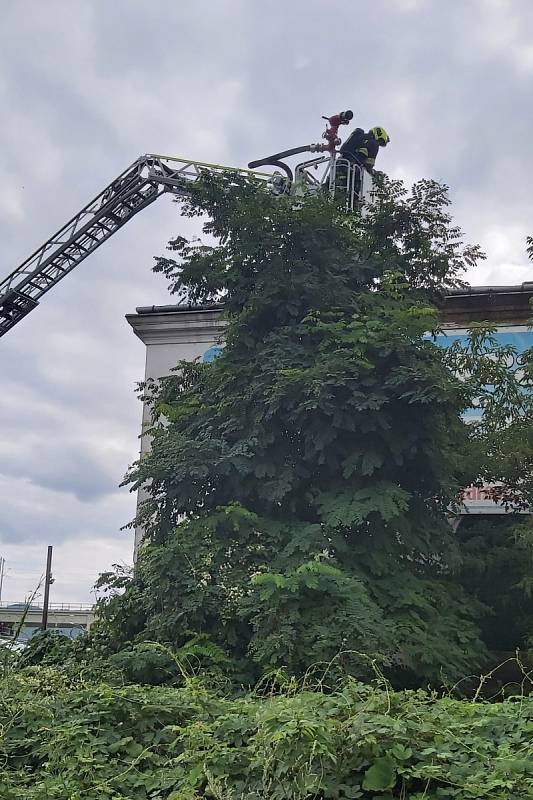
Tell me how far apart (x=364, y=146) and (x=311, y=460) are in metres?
8.59

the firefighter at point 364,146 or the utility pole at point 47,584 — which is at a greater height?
the firefighter at point 364,146

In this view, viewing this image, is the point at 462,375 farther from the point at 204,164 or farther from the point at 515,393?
the point at 204,164

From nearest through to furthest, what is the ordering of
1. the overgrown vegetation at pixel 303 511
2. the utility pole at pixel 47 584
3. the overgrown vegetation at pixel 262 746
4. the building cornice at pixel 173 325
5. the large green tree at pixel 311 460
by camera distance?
the overgrown vegetation at pixel 262 746
the overgrown vegetation at pixel 303 511
the large green tree at pixel 311 460
the building cornice at pixel 173 325
the utility pole at pixel 47 584

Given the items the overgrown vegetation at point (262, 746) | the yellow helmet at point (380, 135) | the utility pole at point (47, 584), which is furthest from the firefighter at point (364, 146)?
the utility pole at point (47, 584)

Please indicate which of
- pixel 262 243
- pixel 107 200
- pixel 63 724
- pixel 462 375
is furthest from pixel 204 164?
pixel 63 724

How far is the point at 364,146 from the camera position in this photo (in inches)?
657

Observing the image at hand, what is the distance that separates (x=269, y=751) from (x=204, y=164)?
638 inches

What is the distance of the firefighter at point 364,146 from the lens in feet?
53.7

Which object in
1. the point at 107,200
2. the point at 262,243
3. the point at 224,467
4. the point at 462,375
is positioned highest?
the point at 107,200

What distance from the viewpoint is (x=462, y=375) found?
12180mm


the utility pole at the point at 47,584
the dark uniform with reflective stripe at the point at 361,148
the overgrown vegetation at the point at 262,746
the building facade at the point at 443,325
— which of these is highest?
the dark uniform with reflective stripe at the point at 361,148

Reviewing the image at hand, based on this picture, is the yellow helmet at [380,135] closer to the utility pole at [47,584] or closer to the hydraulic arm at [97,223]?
the hydraulic arm at [97,223]

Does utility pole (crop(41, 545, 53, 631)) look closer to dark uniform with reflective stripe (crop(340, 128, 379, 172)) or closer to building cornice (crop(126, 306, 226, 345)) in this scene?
building cornice (crop(126, 306, 226, 345))

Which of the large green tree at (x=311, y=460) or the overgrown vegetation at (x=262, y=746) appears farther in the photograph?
the large green tree at (x=311, y=460)
